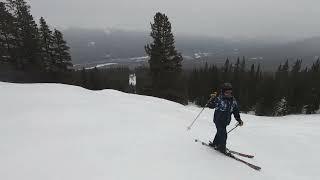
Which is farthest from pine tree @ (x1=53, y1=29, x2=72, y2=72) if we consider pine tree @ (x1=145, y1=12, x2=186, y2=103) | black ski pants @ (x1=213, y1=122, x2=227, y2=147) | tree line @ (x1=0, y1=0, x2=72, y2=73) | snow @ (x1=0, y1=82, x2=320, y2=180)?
black ski pants @ (x1=213, y1=122, x2=227, y2=147)

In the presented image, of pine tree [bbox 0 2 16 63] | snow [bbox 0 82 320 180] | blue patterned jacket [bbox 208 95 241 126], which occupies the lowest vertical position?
snow [bbox 0 82 320 180]

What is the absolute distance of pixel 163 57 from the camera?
41688 mm

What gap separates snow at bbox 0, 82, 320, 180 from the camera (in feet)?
23.9

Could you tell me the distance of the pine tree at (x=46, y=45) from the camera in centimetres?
4490

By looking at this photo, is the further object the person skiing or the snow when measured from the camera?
the person skiing

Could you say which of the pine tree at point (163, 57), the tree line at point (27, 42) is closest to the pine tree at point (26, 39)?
the tree line at point (27, 42)

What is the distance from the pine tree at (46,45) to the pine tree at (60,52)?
606 mm

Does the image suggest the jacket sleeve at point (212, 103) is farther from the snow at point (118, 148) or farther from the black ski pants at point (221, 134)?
the snow at point (118, 148)

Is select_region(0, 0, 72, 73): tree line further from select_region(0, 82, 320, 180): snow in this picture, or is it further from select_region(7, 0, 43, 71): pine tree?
select_region(0, 82, 320, 180): snow

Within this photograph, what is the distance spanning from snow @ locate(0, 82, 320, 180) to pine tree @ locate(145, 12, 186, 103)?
93.6 feet

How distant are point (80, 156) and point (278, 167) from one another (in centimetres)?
657

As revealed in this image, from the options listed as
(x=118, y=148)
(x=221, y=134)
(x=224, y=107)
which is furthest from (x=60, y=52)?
(x=224, y=107)

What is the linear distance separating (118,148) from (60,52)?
41.7 metres

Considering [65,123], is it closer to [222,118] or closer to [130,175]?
[130,175]
